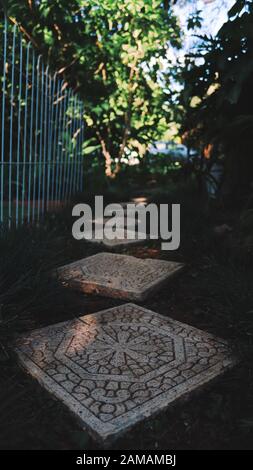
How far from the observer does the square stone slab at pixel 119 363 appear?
1.25 meters

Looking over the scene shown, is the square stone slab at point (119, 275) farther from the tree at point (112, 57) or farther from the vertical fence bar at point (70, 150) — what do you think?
the tree at point (112, 57)

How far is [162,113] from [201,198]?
2.47m

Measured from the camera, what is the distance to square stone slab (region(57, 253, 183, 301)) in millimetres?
2184

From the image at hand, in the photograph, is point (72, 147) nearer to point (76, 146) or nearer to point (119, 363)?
point (76, 146)

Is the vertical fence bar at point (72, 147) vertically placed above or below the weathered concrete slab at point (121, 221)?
above

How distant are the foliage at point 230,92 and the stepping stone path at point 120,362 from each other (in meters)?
1.60

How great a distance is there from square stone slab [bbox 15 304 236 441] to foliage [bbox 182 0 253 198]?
1620 mm

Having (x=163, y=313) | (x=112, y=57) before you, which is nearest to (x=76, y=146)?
(x=112, y=57)

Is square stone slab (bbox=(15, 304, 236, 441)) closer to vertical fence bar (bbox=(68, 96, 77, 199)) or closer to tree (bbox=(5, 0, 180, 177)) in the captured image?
vertical fence bar (bbox=(68, 96, 77, 199))

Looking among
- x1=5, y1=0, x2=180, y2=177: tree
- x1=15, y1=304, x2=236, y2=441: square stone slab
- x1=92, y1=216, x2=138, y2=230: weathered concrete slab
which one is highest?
x1=5, y1=0, x2=180, y2=177: tree

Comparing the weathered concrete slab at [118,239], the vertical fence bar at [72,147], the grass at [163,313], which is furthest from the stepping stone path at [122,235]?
the vertical fence bar at [72,147]

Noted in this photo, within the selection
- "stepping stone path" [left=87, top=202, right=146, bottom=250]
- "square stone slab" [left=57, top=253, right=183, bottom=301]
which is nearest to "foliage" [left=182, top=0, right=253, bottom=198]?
"stepping stone path" [left=87, top=202, right=146, bottom=250]

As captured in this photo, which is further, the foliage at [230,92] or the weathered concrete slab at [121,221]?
the weathered concrete slab at [121,221]

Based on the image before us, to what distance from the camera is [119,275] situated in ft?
7.91
